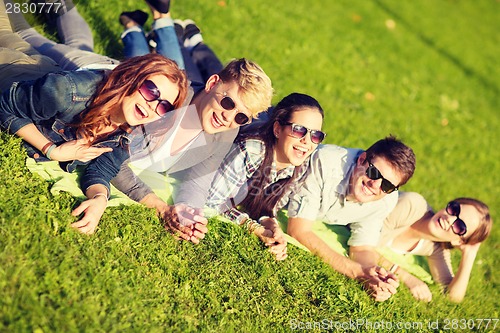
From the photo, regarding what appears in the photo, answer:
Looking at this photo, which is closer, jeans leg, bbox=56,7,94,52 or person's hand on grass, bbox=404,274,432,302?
person's hand on grass, bbox=404,274,432,302

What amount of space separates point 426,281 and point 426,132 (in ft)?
9.63

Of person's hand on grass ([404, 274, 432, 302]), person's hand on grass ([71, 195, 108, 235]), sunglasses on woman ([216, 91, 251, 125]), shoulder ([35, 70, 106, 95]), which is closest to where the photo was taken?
person's hand on grass ([71, 195, 108, 235])

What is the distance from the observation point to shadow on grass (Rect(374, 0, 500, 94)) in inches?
383

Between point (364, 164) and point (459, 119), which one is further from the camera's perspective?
point (459, 119)

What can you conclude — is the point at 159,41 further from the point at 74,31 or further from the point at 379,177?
the point at 379,177

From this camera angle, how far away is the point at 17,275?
106 inches

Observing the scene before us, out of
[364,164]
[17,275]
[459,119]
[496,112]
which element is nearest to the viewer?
[17,275]

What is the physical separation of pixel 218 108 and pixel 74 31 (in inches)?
74.4

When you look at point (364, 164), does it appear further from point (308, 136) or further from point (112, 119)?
point (112, 119)

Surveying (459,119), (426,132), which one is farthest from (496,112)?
(426,132)

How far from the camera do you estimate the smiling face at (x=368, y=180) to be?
13.4ft

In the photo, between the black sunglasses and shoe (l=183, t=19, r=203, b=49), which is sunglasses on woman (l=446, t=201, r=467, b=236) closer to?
the black sunglasses

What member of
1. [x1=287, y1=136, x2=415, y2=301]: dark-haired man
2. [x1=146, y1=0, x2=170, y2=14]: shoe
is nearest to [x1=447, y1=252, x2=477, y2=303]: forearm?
[x1=287, y1=136, x2=415, y2=301]: dark-haired man

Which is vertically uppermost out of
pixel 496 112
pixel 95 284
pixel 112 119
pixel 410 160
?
pixel 410 160
